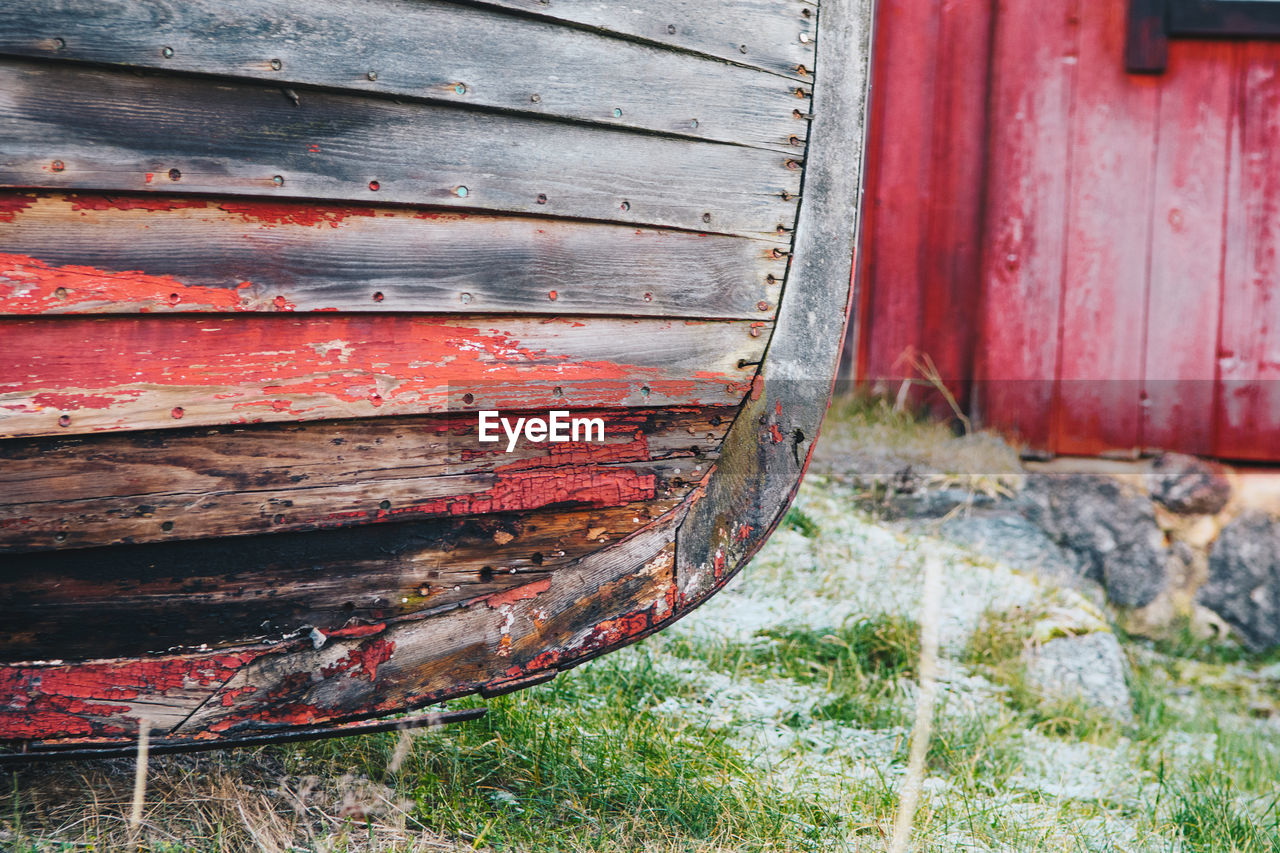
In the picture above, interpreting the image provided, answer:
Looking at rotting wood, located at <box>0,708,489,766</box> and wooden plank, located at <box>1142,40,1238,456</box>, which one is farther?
wooden plank, located at <box>1142,40,1238,456</box>

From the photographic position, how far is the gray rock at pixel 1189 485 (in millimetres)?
3854

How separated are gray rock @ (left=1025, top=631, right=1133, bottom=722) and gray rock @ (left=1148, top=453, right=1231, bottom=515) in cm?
113

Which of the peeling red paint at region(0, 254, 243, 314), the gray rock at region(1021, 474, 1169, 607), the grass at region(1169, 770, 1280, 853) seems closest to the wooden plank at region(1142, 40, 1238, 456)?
the gray rock at region(1021, 474, 1169, 607)

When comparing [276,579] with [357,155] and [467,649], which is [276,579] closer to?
[467,649]

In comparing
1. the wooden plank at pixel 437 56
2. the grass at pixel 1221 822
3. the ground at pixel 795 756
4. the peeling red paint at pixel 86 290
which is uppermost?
the wooden plank at pixel 437 56

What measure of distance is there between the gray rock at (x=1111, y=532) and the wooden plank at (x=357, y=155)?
2.66 m

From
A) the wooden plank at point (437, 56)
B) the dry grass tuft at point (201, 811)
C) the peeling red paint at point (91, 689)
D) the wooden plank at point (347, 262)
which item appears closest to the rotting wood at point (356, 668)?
the peeling red paint at point (91, 689)

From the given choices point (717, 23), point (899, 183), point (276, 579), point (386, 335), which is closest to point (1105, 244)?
point (899, 183)

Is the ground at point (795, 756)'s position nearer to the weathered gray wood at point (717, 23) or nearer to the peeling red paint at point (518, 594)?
the peeling red paint at point (518, 594)

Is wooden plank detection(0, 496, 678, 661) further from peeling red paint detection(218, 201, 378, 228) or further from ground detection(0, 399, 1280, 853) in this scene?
peeling red paint detection(218, 201, 378, 228)

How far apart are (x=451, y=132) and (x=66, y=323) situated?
0.66 metres

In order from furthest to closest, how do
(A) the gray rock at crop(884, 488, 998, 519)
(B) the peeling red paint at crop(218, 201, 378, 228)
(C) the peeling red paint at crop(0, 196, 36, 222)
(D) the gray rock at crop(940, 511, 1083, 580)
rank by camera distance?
(A) the gray rock at crop(884, 488, 998, 519)
(D) the gray rock at crop(940, 511, 1083, 580)
(B) the peeling red paint at crop(218, 201, 378, 228)
(C) the peeling red paint at crop(0, 196, 36, 222)

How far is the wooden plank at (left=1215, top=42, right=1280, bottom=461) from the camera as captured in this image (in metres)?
3.77

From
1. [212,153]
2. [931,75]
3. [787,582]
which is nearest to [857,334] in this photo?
[931,75]
